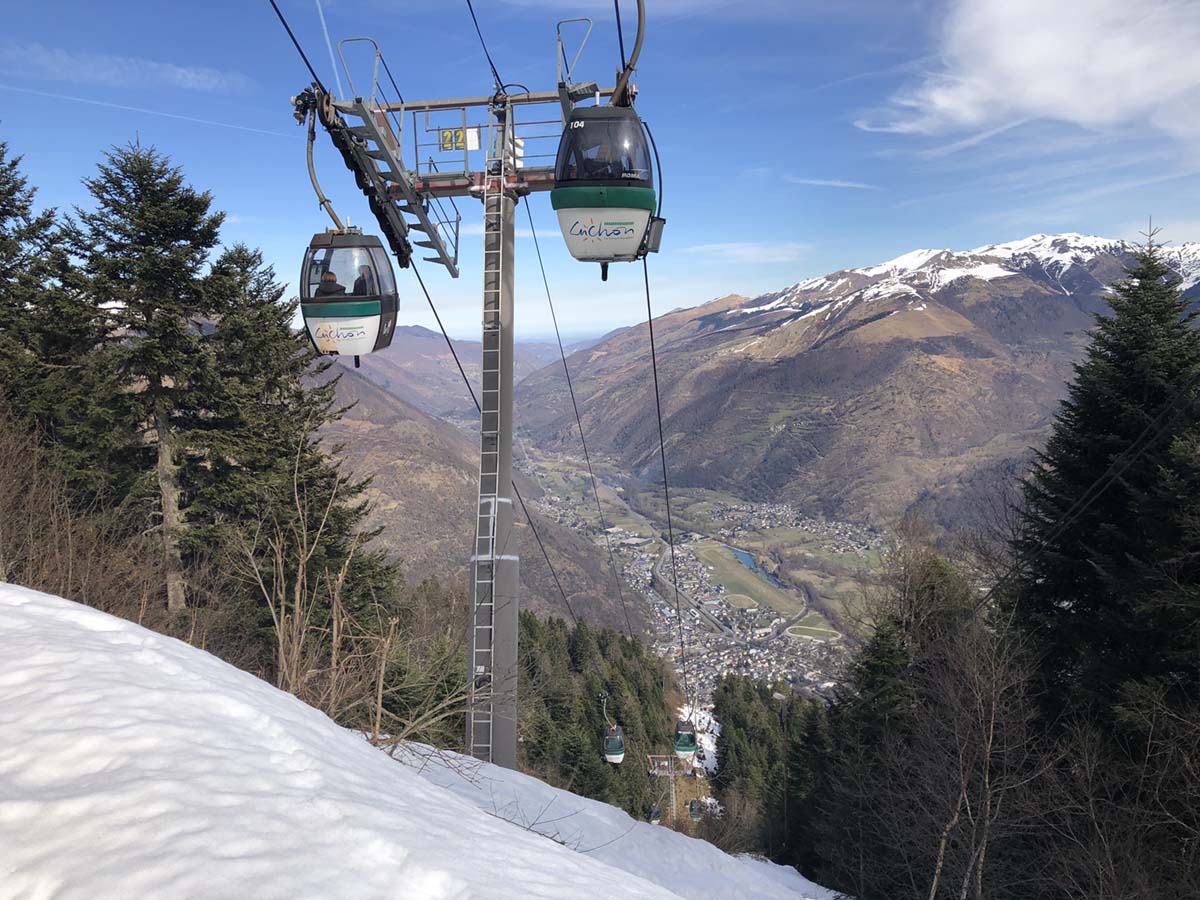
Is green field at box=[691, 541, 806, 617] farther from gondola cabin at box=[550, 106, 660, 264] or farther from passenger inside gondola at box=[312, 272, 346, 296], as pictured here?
gondola cabin at box=[550, 106, 660, 264]

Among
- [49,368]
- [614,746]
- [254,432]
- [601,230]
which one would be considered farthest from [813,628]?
[601,230]

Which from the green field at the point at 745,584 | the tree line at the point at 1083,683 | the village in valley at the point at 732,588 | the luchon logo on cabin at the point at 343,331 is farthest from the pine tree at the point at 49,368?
the green field at the point at 745,584

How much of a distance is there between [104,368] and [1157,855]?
22.1m

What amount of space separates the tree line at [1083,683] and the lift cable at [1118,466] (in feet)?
0.17

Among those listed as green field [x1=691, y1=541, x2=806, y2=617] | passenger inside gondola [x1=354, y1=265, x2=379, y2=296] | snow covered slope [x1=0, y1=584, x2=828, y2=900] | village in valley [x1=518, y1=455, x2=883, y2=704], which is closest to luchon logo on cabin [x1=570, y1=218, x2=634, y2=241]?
passenger inside gondola [x1=354, y1=265, x2=379, y2=296]

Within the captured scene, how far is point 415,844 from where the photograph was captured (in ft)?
9.80

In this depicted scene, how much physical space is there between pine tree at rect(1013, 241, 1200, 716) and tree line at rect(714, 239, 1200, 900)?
4cm

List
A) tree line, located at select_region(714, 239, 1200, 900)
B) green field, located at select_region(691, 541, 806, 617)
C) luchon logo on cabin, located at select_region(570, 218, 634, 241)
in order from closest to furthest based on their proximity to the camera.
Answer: luchon logo on cabin, located at select_region(570, 218, 634, 241)
tree line, located at select_region(714, 239, 1200, 900)
green field, located at select_region(691, 541, 806, 617)

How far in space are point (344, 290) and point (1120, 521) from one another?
15.5 metres

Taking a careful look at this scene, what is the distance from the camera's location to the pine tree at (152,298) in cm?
1488

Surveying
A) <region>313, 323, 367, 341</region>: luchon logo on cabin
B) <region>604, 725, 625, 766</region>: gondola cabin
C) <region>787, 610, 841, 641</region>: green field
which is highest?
<region>313, 323, 367, 341</region>: luchon logo on cabin

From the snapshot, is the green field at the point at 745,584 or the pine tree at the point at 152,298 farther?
the green field at the point at 745,584

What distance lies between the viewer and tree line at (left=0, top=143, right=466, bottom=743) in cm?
1489

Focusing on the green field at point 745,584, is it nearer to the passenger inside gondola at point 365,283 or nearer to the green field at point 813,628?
the green field at point 813,628
